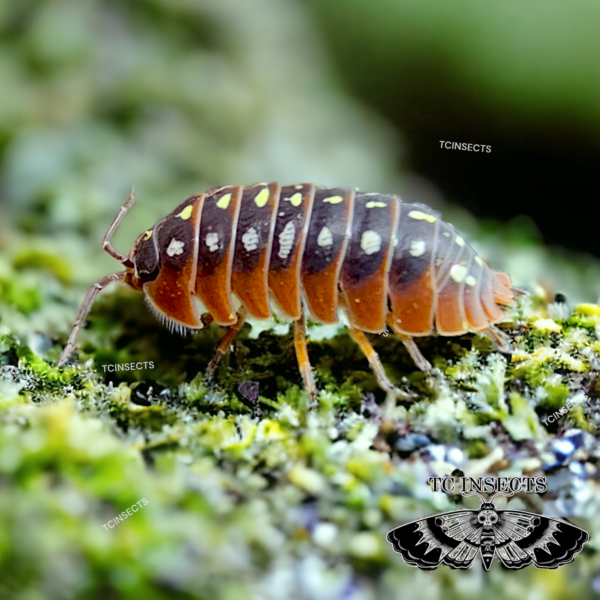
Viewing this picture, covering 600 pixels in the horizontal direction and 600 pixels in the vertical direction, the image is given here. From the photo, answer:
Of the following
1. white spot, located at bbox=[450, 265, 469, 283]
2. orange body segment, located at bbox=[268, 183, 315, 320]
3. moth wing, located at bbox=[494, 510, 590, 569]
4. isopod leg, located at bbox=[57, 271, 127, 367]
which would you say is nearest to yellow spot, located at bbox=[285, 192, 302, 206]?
orange body segment, located at bbox=[268, 183, 315, 320]

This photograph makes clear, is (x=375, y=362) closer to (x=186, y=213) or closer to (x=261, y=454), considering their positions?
(x=261, y=454)

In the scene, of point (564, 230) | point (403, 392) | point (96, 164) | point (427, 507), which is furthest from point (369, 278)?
point (96, 164)

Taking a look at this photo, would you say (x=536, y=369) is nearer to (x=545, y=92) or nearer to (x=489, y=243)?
(x=489, y=243)

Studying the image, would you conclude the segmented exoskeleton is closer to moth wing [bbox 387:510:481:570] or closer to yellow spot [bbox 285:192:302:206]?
yellow spot [bbox 285:192:302:206]

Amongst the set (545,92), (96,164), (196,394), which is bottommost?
(196,394)

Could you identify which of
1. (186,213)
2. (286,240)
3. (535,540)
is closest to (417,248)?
(286,240)

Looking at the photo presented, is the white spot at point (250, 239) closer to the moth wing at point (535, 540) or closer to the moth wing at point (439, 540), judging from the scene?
the moth wing at point (439, 540)
